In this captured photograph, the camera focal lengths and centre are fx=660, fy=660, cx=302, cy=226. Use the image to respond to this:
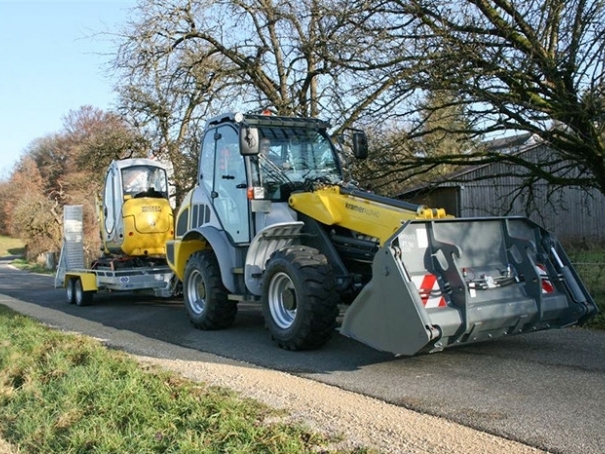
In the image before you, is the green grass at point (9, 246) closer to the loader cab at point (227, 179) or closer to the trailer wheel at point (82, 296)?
the trailer wheel at point (82, 296)

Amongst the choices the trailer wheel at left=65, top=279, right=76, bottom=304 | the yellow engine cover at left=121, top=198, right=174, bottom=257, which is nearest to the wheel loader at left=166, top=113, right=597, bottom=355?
the yellow engine cover at left=121, top=198, right=174, bottom=257

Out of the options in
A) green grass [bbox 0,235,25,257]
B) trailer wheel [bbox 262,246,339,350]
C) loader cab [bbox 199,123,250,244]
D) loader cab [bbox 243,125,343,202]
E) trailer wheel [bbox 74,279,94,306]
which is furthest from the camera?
green grass [bbox 0,235,25,257]

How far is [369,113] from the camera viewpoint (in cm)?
1182

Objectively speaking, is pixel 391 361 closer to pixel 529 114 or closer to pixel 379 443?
pixel 379 443

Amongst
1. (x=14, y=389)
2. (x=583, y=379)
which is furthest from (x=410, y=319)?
(x=14, y=389)

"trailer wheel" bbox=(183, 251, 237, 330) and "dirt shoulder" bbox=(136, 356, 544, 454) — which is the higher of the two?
"trailer wheel" bbox=(183, 251, 237, 330)

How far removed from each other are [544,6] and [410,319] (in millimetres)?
5971

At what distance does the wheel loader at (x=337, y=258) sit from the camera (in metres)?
6.32

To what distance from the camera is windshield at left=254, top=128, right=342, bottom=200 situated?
29.2 feet

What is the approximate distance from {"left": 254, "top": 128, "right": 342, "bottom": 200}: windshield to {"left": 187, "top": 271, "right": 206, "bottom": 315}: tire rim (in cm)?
190

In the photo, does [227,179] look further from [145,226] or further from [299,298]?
[145,226]

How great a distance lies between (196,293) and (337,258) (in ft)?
9.20

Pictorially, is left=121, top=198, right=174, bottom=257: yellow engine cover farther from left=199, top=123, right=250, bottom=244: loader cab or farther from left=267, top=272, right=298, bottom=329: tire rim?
left=267, top=272, right=298, bottom=329: tire rim

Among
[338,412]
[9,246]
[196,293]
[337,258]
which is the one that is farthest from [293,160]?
[9,246]
